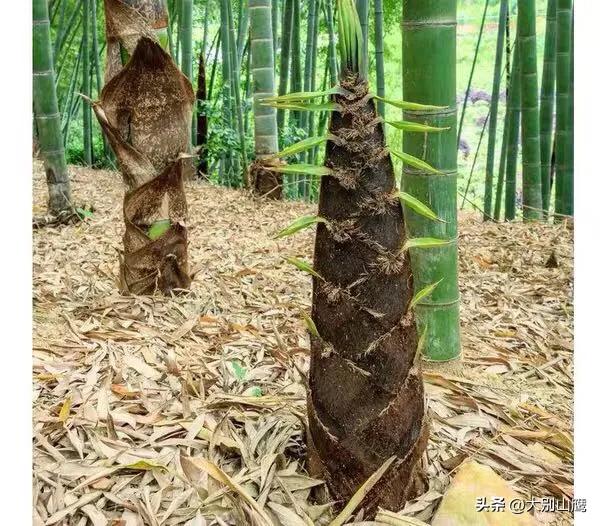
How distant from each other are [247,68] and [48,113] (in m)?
3.65

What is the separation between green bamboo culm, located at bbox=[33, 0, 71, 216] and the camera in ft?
5.92

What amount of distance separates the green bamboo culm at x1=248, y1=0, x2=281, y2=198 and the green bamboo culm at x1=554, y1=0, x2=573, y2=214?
3.89 feet

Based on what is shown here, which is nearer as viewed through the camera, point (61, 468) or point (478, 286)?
point (61, 468)

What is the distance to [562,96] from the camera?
2461mm

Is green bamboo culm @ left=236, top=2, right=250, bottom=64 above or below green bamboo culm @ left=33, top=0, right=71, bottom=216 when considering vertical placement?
above

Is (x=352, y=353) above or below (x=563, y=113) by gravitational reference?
below

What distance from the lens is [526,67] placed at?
2299mm

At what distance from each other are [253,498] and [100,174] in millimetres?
3756

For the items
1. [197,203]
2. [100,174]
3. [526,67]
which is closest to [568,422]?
[526,67]

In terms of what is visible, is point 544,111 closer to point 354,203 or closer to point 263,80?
point 263,80

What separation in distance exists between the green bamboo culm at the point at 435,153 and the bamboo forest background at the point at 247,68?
2.16 metres

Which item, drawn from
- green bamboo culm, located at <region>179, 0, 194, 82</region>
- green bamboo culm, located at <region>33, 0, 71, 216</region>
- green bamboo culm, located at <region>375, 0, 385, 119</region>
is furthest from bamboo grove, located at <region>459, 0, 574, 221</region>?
green bamboo culm, located at <region>179, 0, 194, 82</region>

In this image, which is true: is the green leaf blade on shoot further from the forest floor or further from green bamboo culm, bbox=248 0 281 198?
green bamboo culm, bbox=248 0 281 198
